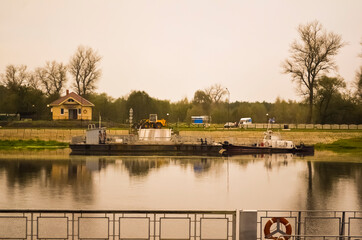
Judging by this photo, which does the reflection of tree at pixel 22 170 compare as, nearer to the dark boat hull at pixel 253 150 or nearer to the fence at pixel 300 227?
the fence at pixel 300 227

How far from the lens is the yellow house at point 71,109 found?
3681 inches

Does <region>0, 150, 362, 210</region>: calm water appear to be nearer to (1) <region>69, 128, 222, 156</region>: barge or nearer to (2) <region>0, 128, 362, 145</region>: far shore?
(1) <region>69, 128, 222, 156</region>: barge

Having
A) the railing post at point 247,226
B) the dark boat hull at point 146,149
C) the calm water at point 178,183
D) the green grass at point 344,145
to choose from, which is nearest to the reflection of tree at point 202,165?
the calm water at point 178,183

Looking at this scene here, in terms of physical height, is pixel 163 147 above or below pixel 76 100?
below

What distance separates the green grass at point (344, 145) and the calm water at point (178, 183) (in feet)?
52.6

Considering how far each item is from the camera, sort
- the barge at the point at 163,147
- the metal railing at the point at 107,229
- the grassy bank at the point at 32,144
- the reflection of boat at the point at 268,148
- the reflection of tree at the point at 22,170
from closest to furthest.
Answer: the metal railing at the point at 107,229 → the reflection of tree at the point at 22,170 → the barge at the point at 163,147 → the reflection of boat at the point at 268,148 → the grassy bank at the point at 32,144

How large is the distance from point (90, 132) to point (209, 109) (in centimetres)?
6039

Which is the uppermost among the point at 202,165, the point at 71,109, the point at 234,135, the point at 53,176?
the point at 71,109

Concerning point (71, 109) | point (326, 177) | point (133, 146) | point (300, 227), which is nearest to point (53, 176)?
point (326, 177)

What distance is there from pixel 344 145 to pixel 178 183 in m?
44.3

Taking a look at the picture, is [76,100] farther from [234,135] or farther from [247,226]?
[247,226]

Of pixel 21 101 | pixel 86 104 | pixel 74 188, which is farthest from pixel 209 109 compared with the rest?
pixel 74 188

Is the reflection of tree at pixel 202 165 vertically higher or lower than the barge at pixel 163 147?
lower

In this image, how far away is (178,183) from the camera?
36.5 m
